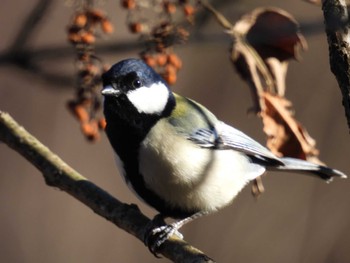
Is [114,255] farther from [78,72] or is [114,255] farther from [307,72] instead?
[78,72]

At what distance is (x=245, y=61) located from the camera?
196 cm

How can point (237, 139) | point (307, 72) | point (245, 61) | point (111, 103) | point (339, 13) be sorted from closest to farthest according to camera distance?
point (339, 13)
point (245, 61)
point (111, 103)
point (237, 139)
point (307, 72)

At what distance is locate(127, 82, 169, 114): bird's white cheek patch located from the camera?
2.13 meters

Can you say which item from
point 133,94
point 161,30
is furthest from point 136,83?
point 161,30

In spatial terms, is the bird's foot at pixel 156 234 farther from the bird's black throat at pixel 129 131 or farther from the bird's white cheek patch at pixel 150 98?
the bird's white cheek patch at pixel 150 98

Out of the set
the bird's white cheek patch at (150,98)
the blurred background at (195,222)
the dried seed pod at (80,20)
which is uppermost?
the dried seed pod at (80,20)

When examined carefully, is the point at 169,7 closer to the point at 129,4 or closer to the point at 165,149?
the point at 129,4

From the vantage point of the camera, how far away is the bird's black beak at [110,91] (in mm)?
2047

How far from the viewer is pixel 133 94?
213 cm

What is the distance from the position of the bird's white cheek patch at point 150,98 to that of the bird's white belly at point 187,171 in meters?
0.05

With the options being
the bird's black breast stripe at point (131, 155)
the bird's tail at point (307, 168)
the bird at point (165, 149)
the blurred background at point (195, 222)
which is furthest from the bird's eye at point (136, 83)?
the blurred background at point (195, 222)

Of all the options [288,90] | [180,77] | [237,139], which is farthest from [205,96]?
[237,139]

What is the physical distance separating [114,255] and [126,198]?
0.27 meters

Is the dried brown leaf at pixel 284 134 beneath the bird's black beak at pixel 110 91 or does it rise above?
beneath
